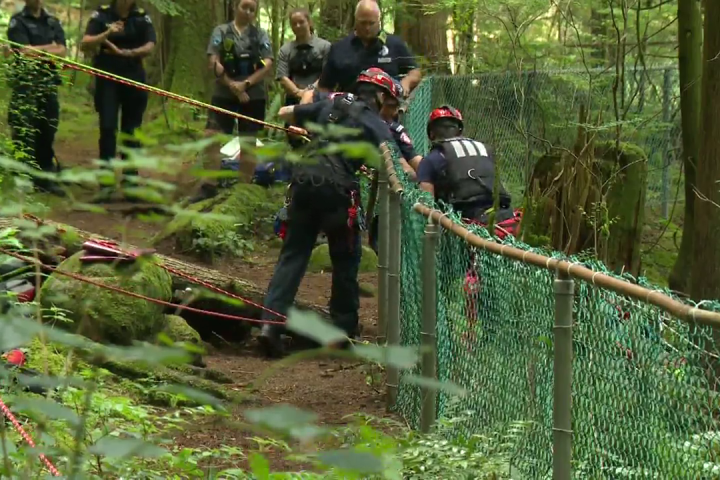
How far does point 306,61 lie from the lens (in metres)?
11.6

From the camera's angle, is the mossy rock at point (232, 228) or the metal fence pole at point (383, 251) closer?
the metal fence pole at point (383, 251)

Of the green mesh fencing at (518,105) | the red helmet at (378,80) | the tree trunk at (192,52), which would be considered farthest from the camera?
the tree trunk at (192,52)

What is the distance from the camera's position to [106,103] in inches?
482

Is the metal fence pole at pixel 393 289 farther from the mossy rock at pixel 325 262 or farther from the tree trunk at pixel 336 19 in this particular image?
the tree trunk at pixel 336 19

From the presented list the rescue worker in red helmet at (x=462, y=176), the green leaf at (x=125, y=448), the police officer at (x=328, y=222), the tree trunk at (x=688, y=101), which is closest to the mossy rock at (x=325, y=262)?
the police officer at (x=328, y=222)

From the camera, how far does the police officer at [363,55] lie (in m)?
9.93

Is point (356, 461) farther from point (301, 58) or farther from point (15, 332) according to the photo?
point (301, 58)

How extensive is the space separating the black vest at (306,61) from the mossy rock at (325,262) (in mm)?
1744

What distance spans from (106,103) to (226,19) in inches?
173

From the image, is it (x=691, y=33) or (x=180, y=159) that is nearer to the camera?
(x=180, y=159)

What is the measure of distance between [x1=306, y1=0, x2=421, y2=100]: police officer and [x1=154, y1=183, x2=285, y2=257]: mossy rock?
4.82 ft

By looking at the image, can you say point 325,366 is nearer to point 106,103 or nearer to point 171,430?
point 171,430

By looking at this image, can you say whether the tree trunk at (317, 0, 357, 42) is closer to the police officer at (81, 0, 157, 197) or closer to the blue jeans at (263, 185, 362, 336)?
the police officer at (81, 0, 157, 197)

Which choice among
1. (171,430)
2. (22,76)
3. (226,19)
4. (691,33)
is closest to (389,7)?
(226,19)
